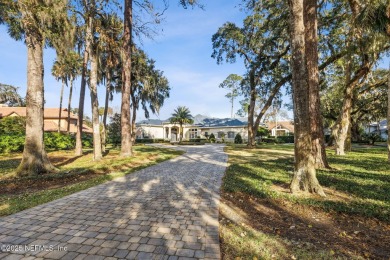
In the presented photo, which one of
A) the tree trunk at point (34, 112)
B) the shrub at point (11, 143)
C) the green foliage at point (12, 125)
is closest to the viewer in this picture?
the tree trunk at point (34, 112)

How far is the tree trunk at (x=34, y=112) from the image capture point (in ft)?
25.8

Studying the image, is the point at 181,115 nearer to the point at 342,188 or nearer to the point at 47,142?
the point at 47,142

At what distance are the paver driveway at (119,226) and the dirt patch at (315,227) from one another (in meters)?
0.77

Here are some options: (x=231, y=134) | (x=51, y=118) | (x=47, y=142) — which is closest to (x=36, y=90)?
(x=47, y=142)

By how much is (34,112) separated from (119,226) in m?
6.68

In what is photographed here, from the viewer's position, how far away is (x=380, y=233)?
353cm

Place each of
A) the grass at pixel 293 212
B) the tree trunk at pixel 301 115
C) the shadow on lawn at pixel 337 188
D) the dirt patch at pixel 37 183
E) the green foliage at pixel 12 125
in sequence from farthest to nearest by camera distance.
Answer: the green foliage at pixel 12 125, the dirt patch at pixel 37 183, the tree trunk at pixel 301 115, the shadow on lawn at pixel 337 188, the grass at pixel 293 212

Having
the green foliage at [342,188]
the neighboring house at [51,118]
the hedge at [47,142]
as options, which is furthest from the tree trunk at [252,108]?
the neighboring house at [51,118]

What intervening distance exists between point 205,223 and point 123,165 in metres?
7.39

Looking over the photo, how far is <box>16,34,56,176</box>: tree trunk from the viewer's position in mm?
7876

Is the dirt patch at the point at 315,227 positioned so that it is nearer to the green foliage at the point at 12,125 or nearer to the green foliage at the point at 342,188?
the green foliage at the point at 342,188

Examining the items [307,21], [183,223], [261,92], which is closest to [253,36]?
[261,92]

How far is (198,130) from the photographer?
43.6m

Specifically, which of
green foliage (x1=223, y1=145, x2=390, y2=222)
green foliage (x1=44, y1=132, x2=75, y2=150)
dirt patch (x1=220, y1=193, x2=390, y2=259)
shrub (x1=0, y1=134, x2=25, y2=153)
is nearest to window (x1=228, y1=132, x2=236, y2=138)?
green foliage (x1=44, y1=132, x2=75, y2=150)
